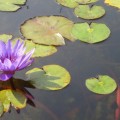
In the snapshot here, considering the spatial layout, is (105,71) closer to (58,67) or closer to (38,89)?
(58,67)

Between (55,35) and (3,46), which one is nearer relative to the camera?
(3,46)

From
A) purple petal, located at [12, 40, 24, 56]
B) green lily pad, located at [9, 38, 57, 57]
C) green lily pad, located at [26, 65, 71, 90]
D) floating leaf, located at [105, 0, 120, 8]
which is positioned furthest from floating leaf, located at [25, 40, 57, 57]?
floating leaf, located at [105, 0, 120, 8]

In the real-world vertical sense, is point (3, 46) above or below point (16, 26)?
above

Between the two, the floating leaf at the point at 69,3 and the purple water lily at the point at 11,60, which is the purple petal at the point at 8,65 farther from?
the floating leaf at the point at 69,3

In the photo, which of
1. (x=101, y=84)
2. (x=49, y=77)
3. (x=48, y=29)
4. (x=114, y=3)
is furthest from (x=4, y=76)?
(x=114, y=3)

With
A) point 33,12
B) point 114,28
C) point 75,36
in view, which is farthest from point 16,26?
point 114,28

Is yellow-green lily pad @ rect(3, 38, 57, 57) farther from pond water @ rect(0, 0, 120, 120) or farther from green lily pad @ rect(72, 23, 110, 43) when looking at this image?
green lily pad @ rect(72, 23, 110, 43)
